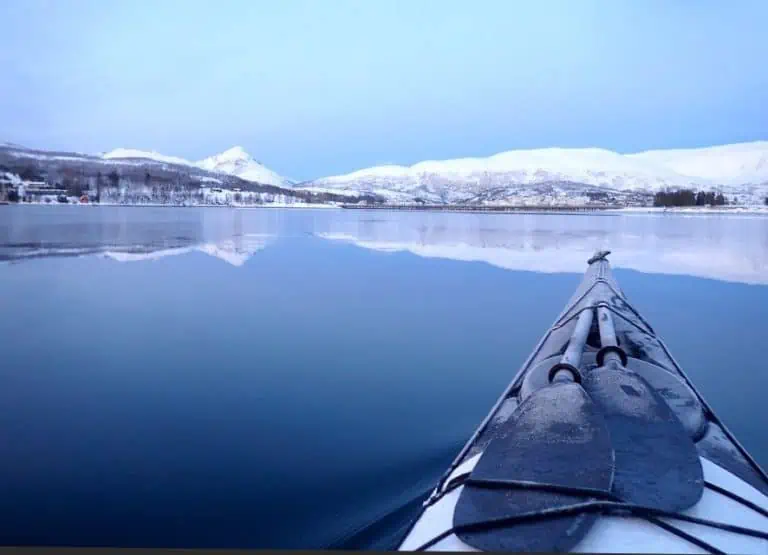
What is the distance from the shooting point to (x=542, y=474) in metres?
1.14

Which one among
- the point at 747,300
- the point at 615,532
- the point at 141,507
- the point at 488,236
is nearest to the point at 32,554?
the point at 141,507

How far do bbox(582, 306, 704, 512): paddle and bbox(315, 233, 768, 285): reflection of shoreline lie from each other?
150 inches

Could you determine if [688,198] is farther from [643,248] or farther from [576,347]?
[643,248]

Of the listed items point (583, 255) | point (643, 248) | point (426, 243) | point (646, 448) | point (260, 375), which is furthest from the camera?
point (426, 243)

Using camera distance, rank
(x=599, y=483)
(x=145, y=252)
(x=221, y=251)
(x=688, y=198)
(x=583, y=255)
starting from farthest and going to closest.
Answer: (x=583, y=255)
(x=221, y=251)
(x=145, y=252)
(x=688, y=198)
(x=599, y=483)

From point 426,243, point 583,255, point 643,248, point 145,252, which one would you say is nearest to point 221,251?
point 145,252

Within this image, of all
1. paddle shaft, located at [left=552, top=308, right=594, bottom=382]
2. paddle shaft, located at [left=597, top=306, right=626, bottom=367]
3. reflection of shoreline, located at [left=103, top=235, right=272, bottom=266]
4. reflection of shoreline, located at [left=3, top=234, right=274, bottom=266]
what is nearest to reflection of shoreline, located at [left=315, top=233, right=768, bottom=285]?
reflection of shoreline, located at [left=103, top=235, right=272, bottom=266]

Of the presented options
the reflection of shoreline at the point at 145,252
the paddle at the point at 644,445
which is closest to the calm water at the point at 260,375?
the reflection of shoreline at the point at 145,252

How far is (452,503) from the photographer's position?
4.02 ft

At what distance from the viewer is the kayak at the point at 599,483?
3.45 ft

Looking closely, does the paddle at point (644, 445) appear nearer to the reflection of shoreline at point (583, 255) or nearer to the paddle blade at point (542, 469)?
the paddle blade at point (542, 469)

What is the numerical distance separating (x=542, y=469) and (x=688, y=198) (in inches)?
100

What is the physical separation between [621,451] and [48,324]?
2.57m

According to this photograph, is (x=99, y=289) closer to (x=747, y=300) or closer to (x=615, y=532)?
(x=615, y=532)
